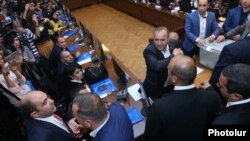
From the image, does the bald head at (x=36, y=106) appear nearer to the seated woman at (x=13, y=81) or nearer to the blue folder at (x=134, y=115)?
the blue folder at (x=134, y=115)

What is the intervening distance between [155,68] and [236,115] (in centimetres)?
130

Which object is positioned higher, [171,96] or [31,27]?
[171,96]

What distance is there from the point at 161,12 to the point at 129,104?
465 centimetres

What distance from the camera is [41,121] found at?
2.12 meters

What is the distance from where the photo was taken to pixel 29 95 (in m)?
2.22

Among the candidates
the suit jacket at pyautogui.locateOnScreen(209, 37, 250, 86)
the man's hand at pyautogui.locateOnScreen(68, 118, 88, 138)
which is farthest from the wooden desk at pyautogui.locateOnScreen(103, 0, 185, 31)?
the man's hand at pyautogui.locateOnScreen(68, 118, 88, 138)

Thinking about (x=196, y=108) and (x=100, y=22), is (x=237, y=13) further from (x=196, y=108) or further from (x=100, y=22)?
(x=100, y=22)

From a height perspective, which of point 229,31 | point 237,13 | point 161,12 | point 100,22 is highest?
point 237,13

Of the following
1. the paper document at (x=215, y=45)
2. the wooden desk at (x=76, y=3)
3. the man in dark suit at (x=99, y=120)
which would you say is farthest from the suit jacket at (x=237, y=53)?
the wooden desk at (x=76, y=3)

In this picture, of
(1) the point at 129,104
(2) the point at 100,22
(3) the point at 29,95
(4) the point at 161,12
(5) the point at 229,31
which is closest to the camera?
(3) the point at 29,95

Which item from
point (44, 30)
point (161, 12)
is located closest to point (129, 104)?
point (44, 30)

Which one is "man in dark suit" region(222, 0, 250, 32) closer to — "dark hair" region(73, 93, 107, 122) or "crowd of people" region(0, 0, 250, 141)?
"crowd of people" region(0, 0, 250, 141)

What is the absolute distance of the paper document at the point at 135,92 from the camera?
294cm

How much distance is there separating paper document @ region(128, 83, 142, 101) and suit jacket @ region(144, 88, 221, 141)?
97 cm
